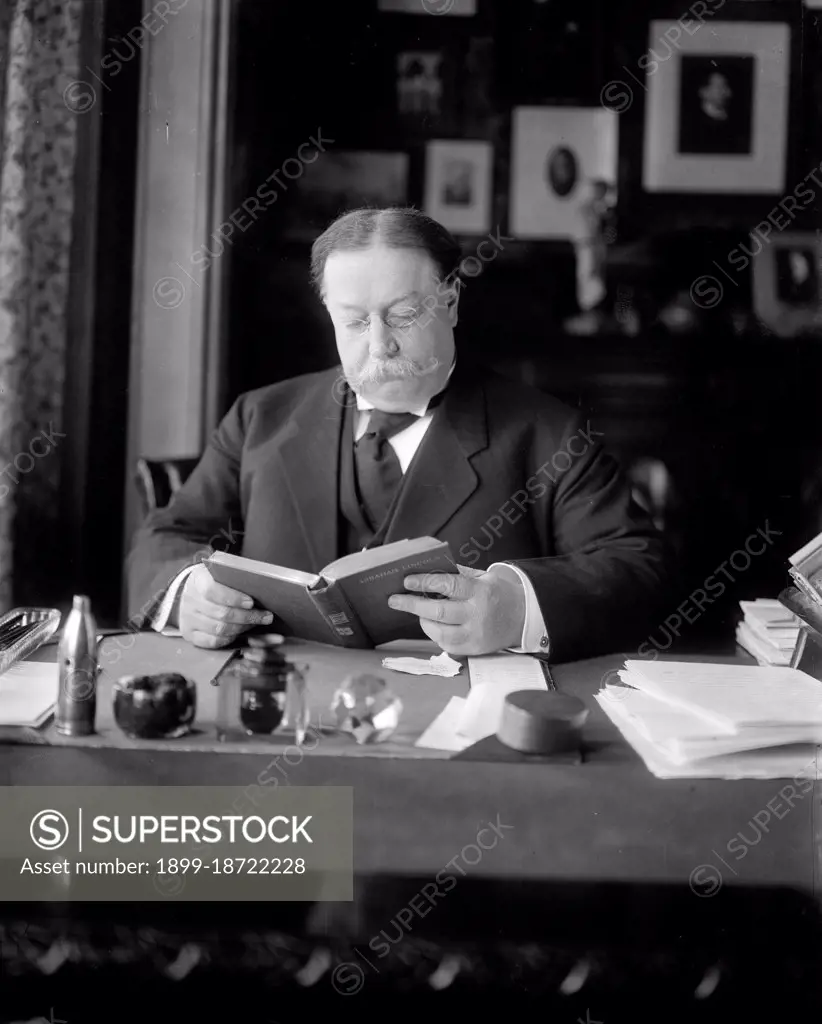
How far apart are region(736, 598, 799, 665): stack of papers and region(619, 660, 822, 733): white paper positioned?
0.20 meters

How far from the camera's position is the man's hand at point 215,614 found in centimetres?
187

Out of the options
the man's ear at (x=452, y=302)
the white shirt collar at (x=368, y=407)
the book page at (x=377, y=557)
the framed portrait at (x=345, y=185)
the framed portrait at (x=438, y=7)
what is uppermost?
the framed portrait at (x=438, y=7)

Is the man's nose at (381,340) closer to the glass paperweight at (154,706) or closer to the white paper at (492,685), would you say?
the white paper at (492,685)

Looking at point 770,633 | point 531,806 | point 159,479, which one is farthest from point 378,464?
point 531,806

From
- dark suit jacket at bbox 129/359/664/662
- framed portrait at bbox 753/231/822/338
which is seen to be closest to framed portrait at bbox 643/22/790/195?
→ framed portrait at bbox 753/231/822/338

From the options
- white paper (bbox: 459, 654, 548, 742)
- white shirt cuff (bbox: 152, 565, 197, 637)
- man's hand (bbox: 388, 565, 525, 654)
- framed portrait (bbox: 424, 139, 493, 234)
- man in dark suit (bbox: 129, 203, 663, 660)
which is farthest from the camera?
framed portrait (bbox: 424, 139, 493, 234)

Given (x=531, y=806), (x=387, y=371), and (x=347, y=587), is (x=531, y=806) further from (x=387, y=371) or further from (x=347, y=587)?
(x=387, y=371)

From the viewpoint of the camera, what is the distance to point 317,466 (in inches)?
93.9

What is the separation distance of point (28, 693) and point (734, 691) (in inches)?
42.0

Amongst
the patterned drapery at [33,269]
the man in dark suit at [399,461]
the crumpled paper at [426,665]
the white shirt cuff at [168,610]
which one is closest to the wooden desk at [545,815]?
the crumpled paper at [426,665]

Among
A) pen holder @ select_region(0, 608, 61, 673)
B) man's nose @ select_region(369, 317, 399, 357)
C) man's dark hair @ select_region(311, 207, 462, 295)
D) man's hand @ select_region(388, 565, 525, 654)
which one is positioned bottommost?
pen holder @ select_region(0, 608, 61, 673)

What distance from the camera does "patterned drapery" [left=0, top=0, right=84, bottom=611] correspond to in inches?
94.1

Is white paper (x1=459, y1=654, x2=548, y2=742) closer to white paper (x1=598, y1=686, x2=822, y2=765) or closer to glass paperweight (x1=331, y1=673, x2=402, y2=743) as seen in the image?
glass paperweight (x1=331, y1=673, x2=402, y2=743)

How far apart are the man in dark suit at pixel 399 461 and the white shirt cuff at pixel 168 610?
7 centimetres
